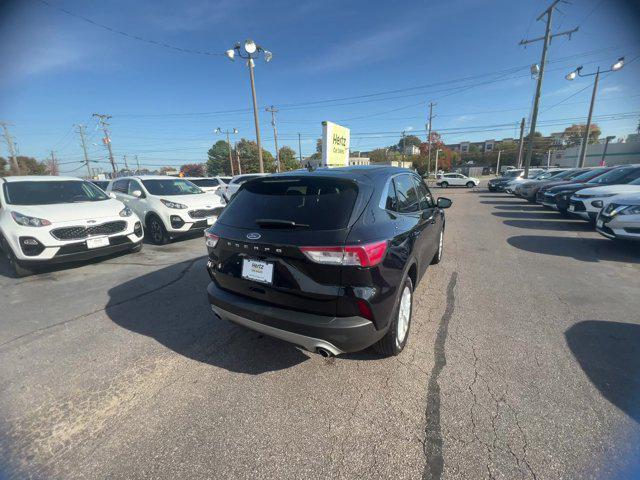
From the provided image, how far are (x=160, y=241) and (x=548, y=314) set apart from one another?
7.75 metres

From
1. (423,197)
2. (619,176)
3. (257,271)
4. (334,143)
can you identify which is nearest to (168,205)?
(257,271)

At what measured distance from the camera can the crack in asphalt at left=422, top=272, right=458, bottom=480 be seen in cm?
169

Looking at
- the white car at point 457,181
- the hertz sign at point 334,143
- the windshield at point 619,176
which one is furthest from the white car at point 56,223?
the white car at point 457,181

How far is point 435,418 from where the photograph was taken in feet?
6.61

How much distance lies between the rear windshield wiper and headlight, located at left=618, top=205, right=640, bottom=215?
21.8 ft

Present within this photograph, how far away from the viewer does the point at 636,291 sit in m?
3.97

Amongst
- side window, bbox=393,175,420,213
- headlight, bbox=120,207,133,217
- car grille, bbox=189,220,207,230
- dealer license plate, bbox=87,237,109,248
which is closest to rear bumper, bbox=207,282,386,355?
side window, bbox=393,175,420,213

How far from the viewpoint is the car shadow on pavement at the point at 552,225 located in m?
7.98

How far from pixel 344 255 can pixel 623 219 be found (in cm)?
649

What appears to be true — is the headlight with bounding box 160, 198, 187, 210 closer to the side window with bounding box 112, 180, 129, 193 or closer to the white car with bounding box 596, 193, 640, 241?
the side window with bounding box 112, 180, 129, 193

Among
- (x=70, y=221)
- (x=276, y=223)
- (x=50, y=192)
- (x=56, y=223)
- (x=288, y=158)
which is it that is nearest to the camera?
(x=276, y=223)

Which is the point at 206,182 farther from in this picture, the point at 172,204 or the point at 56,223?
the point at 56,223

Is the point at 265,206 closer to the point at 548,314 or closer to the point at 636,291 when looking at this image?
the point at 548,314

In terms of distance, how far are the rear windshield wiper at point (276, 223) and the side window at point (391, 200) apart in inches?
33.1
